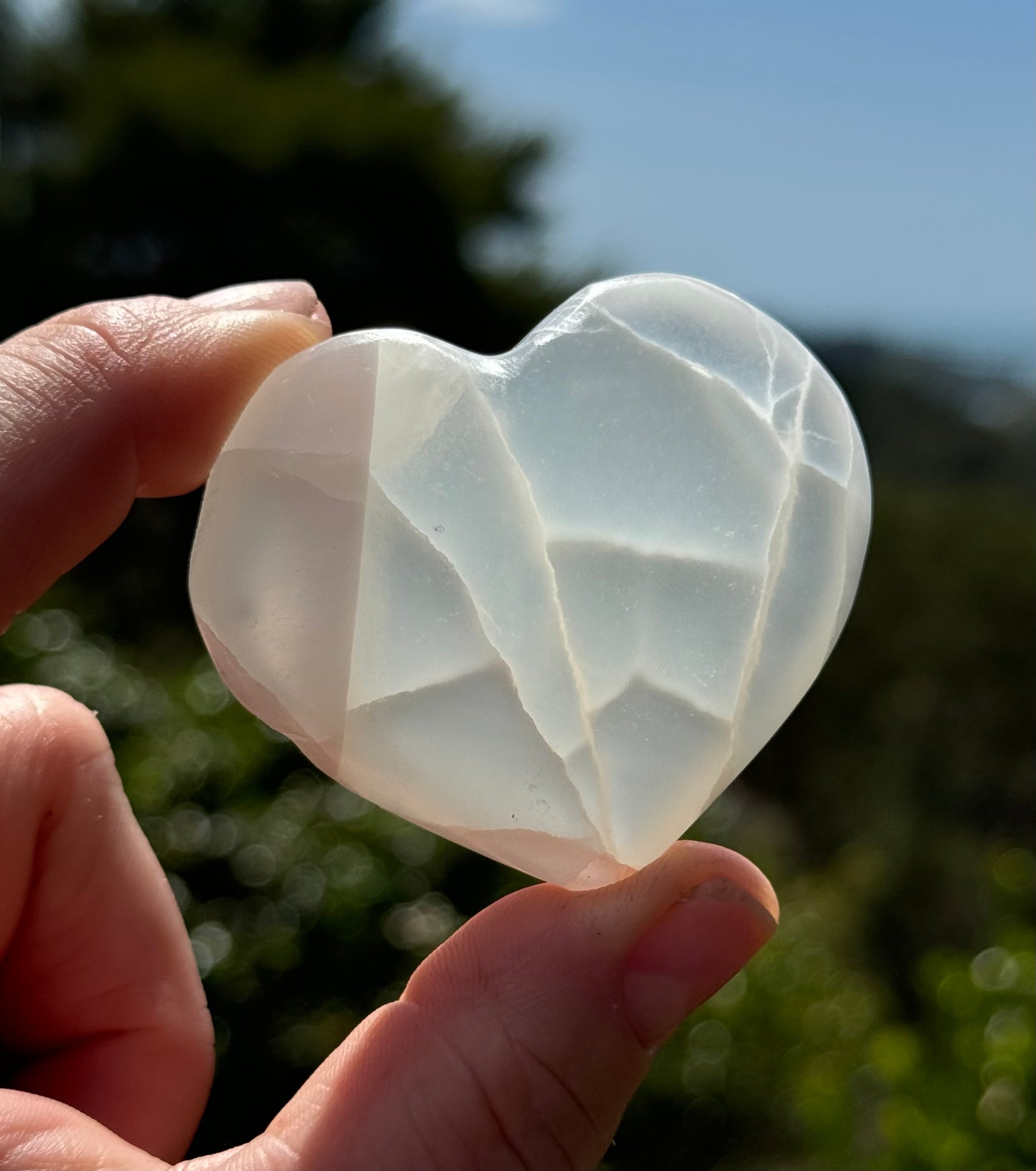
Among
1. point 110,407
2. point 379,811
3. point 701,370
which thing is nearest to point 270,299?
point 110,407

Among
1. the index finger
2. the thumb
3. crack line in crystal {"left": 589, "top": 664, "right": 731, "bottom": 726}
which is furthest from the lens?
the index finger

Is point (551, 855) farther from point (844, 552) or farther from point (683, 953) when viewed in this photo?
point (844, 552)

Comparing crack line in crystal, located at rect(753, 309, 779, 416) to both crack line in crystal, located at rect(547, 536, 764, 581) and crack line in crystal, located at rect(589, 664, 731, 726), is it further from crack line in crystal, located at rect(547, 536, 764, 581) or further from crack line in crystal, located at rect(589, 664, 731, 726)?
crack line in crystal, located at rect(589, 664, 731, 726)

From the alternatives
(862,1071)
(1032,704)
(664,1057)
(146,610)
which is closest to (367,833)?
(664,1057)

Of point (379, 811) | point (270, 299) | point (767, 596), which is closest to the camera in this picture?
point (767, 596)

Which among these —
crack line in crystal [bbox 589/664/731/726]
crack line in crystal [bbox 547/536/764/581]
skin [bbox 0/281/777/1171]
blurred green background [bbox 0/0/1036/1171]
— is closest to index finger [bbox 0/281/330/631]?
skin [bbox 0/281/777/1171]

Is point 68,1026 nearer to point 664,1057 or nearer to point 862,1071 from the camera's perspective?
point 664,1057
